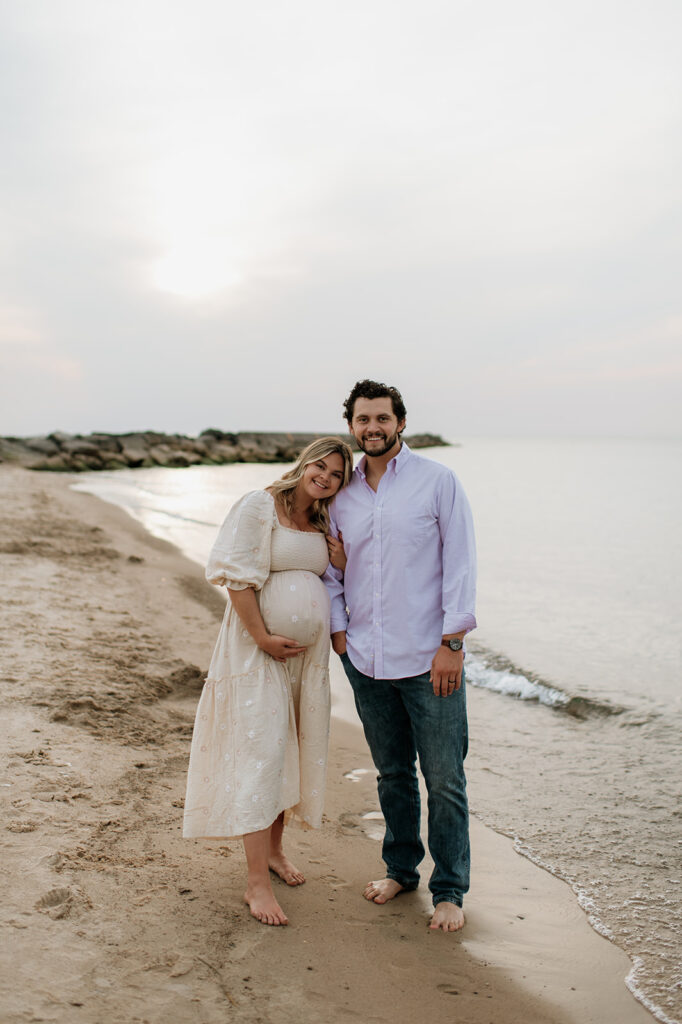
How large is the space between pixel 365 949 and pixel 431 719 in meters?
0.91

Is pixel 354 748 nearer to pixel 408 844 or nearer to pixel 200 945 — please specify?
pixel 408 844

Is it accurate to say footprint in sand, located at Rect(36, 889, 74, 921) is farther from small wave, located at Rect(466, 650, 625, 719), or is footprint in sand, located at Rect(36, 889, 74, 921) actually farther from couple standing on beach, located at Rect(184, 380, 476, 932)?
small wave, located at Rect(466, 650, 625, 719)

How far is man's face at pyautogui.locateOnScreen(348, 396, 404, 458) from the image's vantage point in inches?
123

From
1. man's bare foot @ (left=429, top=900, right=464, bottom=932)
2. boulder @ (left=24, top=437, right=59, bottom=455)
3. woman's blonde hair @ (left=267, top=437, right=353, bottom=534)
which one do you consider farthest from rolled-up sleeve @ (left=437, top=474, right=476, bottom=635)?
boulder @ (left=24, top=437, right=59, bottom=455)

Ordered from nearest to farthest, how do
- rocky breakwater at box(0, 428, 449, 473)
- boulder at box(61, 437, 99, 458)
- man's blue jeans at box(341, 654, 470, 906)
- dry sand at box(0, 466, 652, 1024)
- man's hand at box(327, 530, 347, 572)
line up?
→ dry sand at box(0, 466, 652, 1024), man's blue jeans at box(341, 654, 470, 906), man's hand at box(327, 530, 347, 572), rocky breakwater at box(0, 428, 449, 473), boulder at box(61, 437, 99, 458)

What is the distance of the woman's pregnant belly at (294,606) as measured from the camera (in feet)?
10.3

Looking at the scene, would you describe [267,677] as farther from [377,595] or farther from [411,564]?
[411,564]

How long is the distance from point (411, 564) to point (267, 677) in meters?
0.75

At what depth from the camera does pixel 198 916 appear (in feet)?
9.77

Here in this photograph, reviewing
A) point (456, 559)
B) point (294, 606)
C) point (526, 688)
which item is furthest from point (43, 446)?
point (456, 559)

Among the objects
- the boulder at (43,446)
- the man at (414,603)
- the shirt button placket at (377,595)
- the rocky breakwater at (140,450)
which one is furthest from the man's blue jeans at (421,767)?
the boulder at (43,446)

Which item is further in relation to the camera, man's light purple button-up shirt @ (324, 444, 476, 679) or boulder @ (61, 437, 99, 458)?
boulder @ (61, 437, 99, 458)

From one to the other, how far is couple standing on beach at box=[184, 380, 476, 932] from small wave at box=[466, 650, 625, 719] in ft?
12.6

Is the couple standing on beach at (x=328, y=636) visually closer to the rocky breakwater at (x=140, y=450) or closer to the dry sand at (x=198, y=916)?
the dry sand at (x=198, y=916)
